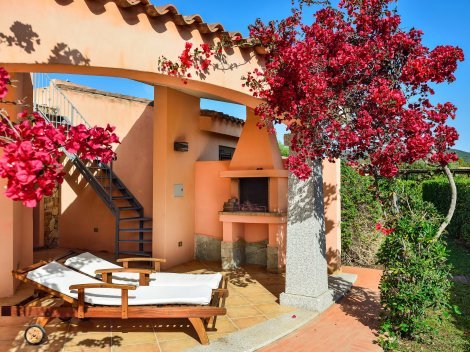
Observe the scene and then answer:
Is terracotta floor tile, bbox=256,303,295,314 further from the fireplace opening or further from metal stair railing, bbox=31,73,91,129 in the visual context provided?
metal stair railing, bbox=31,73,91,129

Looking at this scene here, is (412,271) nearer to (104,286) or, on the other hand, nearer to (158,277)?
(158,277)

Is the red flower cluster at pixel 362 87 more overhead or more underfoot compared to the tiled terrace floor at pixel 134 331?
more overhead

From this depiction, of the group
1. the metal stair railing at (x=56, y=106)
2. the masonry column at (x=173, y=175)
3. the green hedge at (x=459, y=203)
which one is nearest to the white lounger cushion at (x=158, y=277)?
the masonry column at (x=173, y=175)

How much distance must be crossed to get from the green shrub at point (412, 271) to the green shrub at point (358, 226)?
4.30 m

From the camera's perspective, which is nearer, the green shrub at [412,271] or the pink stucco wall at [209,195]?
the green shrub at [412,271]

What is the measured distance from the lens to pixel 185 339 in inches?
199

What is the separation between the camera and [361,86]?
4.95 m

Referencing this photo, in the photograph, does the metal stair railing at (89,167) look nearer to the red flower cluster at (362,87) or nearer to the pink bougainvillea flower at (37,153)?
the red flower cluster at (362,87)

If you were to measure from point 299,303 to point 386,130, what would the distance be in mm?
3301

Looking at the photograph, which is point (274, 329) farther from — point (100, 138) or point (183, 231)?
point (183, 231)

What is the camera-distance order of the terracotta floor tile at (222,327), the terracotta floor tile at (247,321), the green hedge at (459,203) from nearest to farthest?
the terracotta floor tile at (222,327)
the terracotta floor tile at (247,321)
the green hedge at (459,203)

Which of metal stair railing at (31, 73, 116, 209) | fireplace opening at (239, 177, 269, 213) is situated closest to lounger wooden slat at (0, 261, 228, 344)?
fireplace opening at (239, 177, 269, 213)

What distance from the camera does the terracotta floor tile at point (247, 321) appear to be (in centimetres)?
555

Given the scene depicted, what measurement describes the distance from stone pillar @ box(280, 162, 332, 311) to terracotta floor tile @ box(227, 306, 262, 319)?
564 mm
